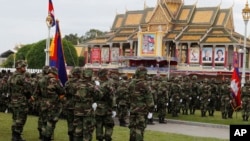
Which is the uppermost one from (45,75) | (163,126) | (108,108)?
(45,75)

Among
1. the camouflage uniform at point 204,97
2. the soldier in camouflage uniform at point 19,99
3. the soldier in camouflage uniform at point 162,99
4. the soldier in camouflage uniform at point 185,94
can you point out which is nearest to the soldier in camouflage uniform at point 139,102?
the soldier in camouflage uniform at point 19,99

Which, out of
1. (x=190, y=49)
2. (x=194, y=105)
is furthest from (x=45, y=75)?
(x=190, y=49)

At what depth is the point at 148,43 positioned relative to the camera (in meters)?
55.2

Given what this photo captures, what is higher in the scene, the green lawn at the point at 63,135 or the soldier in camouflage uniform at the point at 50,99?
the soldier in camouflage uniform at the point at 50,99

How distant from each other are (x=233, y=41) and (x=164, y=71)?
26.1 ft

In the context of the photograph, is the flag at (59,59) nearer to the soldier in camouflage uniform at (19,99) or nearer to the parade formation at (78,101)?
the parade formation at (78,101)

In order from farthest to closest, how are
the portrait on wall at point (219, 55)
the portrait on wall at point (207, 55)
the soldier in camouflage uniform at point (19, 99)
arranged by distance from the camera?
1. the portrait on wall at point (207, 55)
2. the portrait on wall at point (219, 55)
3. the soldier in camouflage uniform at point (19, 99)

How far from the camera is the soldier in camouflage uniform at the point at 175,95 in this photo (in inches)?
762

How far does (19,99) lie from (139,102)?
9.11ft

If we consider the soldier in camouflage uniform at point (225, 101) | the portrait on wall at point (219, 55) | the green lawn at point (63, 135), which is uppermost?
the portrait on wall at point (219, 55)

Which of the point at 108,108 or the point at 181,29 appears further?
the point at 181,29

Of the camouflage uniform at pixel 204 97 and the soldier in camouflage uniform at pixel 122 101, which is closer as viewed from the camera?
the soldier in camouflage uniform at pixel 122 101

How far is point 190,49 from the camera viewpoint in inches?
2085

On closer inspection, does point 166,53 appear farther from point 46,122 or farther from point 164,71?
point 46,122
